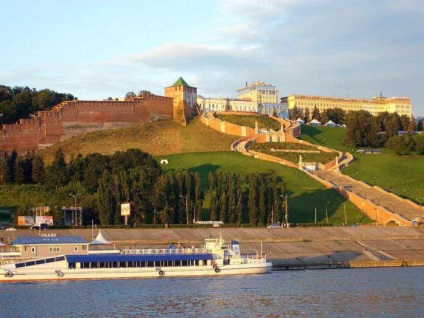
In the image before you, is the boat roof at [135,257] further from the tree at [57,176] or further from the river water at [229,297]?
the tree at [57,176]

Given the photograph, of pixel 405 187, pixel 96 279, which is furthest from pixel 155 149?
pixel 96 279

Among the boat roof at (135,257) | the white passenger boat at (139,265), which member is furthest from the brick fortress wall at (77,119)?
the boat roof at (135,257)

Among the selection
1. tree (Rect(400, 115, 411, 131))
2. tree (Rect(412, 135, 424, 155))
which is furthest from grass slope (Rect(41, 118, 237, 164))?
tree (Rect(400, 115, 411, 131))

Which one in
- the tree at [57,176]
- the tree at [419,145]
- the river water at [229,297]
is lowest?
the river water at [229,297]

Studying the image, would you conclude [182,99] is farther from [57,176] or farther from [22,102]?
[57,176]

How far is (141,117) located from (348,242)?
7066 cm

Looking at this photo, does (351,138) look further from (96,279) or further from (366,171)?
(96,279)

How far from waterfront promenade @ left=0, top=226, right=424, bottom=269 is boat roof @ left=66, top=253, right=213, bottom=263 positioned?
904cm

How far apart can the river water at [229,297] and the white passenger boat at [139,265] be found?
152cm

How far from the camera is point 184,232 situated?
79688 millimetres

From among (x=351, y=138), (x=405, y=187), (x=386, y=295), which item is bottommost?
(x=386, y=295)

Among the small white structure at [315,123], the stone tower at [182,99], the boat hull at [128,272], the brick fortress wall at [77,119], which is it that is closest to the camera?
the boat hull at [128,272]

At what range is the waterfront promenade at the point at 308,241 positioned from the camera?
236ft

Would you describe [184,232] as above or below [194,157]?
below
